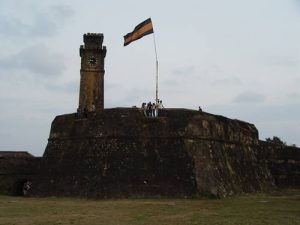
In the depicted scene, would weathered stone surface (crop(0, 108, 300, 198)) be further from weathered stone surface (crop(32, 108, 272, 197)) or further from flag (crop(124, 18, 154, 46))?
flag (crop(124, 18, 154, 46))

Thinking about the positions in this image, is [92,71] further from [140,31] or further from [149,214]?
[149,214]

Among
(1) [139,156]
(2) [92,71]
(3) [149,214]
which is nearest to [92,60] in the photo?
(2) [92,71]

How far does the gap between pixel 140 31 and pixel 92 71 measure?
928cm

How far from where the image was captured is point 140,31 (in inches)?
861

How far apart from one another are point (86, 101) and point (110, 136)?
1125cm

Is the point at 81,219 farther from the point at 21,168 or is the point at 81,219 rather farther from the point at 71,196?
the point at 21,168

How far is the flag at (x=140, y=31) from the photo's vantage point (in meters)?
21.5

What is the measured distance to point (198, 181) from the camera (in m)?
17.8

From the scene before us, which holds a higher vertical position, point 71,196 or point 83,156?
point 83,156

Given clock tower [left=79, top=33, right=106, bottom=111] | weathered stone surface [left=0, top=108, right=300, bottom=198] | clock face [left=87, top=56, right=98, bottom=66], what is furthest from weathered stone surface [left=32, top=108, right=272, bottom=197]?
clock face [left=87, top=56, right=98, bottom=66]

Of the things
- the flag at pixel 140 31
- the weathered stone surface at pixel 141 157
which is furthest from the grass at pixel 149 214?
the flag at pixel 140 31

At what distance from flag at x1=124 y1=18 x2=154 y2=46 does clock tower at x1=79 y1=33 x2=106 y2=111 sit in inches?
334

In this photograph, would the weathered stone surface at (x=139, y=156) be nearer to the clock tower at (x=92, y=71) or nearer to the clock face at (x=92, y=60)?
the clock tower at (x=92, y=71)

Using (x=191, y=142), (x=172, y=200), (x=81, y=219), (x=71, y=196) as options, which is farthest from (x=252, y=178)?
(x=81, y=219)
